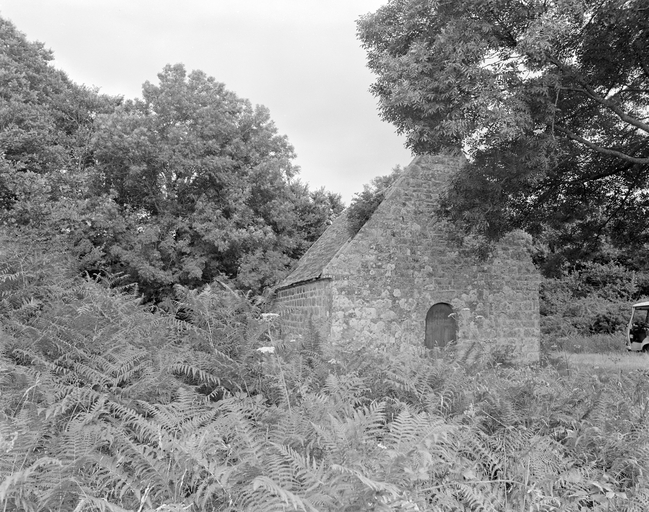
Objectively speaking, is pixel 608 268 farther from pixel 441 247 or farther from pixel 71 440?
pixel 71 440

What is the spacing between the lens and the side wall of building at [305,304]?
12820mm

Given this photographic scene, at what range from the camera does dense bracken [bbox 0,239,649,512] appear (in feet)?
8.02

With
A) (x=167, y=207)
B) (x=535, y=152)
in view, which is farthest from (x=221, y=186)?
(x=535, y=152)

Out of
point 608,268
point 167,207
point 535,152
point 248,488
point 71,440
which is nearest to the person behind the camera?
point 248,488

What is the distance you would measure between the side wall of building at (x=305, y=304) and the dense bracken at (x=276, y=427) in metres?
6.23

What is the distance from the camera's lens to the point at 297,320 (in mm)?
15359

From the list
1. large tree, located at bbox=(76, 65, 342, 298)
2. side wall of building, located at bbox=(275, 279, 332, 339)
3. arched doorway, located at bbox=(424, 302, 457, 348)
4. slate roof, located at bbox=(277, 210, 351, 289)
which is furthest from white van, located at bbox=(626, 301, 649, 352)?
large tree, located at bbox=(76, 65, 342, 298)

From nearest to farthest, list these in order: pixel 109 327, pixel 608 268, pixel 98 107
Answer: pixel 109 327, pixel 98 107, pixel 608 268

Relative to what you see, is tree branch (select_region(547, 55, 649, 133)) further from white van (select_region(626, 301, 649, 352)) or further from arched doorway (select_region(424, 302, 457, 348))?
white van (select_region(626, 301, 649, 352))

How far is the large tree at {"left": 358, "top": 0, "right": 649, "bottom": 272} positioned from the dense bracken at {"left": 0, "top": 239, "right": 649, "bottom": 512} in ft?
14.5

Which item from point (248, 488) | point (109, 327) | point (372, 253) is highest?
point (372, 253)

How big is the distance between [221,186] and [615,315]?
68.4 ft

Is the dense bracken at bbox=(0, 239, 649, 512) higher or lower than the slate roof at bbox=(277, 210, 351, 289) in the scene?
lower

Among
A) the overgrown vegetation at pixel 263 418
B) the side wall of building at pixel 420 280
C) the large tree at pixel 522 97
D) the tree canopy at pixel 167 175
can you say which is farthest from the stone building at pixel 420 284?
the overgrown vegetation at pixel 263 418
